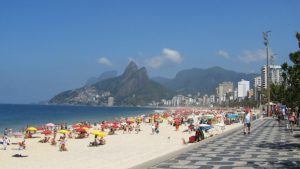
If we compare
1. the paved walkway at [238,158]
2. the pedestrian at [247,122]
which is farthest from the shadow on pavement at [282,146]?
the pedestrian at [247,122]

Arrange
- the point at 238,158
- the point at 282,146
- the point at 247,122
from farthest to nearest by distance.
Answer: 1. the point at 247,122
2. the point at 282,146
3. the point at 238,158

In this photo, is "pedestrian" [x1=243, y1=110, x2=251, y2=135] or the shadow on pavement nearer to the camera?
the shadow on pavement

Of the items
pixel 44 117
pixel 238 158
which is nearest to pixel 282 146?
pixel 238 158

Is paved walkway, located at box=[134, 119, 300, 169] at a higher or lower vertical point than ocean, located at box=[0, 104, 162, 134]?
higher

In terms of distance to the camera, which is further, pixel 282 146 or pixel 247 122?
pixel 247 122

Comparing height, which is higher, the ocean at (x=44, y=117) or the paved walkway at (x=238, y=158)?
the paved walkway at (x=238, y=158)

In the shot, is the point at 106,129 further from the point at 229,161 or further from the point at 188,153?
the point at 229,161

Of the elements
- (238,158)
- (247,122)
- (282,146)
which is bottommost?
(238,158)

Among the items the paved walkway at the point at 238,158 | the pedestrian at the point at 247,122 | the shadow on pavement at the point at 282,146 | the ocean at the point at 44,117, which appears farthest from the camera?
the ocean at the point at 44,117

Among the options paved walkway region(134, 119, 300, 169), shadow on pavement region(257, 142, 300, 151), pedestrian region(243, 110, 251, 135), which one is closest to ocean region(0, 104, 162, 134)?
pedestrian region(243, 110, 251, 135)

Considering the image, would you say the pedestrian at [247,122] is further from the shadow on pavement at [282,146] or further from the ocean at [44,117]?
the ocean at [44,117]

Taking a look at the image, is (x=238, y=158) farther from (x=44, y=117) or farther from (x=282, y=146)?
(x=44, y=117)

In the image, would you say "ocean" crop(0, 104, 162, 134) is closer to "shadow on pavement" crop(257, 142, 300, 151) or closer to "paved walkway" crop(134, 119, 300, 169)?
"shadow on pavement" crop(257, 142, 300, 151)

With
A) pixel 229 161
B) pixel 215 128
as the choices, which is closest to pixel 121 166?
pixel 229 161
